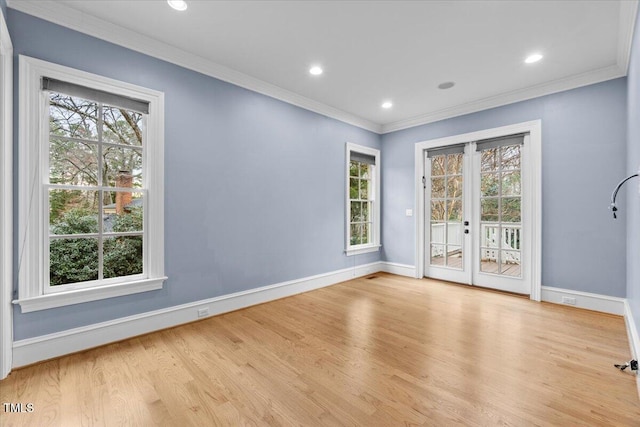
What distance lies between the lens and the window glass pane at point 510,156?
4.14 metres

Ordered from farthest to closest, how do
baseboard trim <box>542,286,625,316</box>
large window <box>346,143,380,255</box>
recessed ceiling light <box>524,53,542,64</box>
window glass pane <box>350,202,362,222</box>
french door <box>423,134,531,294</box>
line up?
Answer: window glass pane <box>350,202,362,222</box>, large window <box>346,143,380,255</box>, french door <box>423,134,531,294</box>, baseboard trim <box>542,286,625,316</box>, recessed ceiling light <box>524,53,542,64</box>

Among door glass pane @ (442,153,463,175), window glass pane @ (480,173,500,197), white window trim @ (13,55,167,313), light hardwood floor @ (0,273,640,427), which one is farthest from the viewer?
door glass pane @ (442,153,463,175)

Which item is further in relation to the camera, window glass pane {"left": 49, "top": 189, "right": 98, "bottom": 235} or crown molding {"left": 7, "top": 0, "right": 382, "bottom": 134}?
window glass pane {"left": 49, "top": 189, "right": 98, "bottom": 235}

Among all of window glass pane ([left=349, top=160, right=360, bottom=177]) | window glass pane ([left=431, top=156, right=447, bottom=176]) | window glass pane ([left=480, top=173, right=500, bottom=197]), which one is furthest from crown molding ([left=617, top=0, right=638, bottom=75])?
window glass pane ([left=349, top=160, right=360, bottom=177])

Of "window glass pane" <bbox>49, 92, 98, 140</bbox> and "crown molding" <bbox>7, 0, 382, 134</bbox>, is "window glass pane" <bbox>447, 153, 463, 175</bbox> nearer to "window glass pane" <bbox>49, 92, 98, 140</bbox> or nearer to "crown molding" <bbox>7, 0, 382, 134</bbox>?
"crown molding" <bbox>7, 0, 382, 134</bbox>

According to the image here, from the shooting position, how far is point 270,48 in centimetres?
298

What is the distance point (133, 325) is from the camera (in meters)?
2.71

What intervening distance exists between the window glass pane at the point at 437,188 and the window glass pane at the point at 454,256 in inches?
36.2

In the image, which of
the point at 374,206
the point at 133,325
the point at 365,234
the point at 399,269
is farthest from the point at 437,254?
the point at 133,325

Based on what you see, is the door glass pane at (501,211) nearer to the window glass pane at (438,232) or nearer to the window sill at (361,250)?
the window glass pane at (438,232)

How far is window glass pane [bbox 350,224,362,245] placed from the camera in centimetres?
520

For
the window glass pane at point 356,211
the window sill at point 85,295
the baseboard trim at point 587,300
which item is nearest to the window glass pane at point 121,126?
the window sill at point 85,295

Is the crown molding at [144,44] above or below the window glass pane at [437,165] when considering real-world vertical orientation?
above

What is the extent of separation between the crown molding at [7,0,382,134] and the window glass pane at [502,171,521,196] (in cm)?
314
